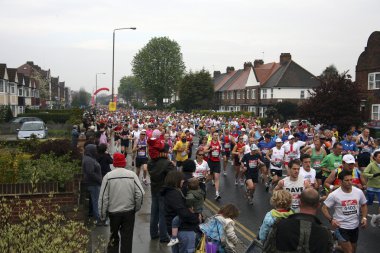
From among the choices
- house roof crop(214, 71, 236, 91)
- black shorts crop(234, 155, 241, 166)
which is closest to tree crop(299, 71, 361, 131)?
black shorts crop(234, 155, 241, 166)

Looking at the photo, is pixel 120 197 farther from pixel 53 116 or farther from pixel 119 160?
pixel 53 116

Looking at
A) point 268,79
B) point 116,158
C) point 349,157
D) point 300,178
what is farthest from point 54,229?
point 268,79

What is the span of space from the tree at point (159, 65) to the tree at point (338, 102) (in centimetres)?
6666

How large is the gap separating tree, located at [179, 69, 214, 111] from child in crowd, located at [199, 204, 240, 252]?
71.4m

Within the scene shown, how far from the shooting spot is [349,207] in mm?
6645

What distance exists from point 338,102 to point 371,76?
12.6m

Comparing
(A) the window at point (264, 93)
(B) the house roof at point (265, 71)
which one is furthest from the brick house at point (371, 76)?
(B) the house roof at point (265, 71)

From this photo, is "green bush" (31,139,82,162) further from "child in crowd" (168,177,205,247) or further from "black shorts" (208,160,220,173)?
"child in crowd" (168,177,205,247)

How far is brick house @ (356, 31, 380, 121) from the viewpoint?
36469 millimetres

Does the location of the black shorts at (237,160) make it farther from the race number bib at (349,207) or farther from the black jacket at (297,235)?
the black jacket at (297,235)

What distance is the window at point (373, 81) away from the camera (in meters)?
36.5

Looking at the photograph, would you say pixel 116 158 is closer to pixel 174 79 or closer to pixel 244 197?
pixel 244 197

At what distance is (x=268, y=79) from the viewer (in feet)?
206

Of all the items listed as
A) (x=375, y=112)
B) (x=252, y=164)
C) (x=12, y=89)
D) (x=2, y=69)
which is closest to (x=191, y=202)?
(x=252, y=164)
